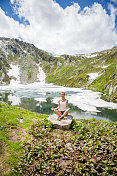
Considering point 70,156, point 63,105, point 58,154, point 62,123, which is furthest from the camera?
point 63,105

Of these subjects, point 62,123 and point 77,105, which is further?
point 77,105

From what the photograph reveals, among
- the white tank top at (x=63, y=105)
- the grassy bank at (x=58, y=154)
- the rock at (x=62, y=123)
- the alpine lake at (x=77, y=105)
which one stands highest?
the white tank top at (x=63, y=105)

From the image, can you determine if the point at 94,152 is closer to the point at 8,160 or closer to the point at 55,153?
the point at 55,153

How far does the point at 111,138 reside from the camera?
6.82 meters

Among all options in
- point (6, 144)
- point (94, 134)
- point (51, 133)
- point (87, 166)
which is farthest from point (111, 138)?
point (6, 144)

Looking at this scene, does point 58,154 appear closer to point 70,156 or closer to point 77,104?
point 70,156

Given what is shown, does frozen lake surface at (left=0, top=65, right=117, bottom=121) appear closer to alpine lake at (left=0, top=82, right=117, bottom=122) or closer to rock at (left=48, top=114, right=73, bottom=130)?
Answer: alpine lake at (left=0, top=82, right=117, bottom=122)

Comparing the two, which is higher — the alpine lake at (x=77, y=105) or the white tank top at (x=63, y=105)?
the white tank top at (x=63, y=105)

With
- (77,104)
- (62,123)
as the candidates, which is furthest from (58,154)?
(77,104)

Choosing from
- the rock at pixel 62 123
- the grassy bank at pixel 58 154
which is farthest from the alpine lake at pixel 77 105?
the grassy bank at pixel 58 154

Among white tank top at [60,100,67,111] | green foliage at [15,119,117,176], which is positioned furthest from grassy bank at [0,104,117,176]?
white tank top at [60,100,67,111]

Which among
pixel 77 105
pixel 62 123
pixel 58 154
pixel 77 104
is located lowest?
pixel 77 105

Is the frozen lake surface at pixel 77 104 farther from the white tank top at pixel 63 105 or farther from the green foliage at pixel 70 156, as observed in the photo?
the green foliage at pixel 70 156

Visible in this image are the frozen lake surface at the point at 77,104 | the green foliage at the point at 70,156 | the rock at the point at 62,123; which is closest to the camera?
the green foliage at the point at 70,156
